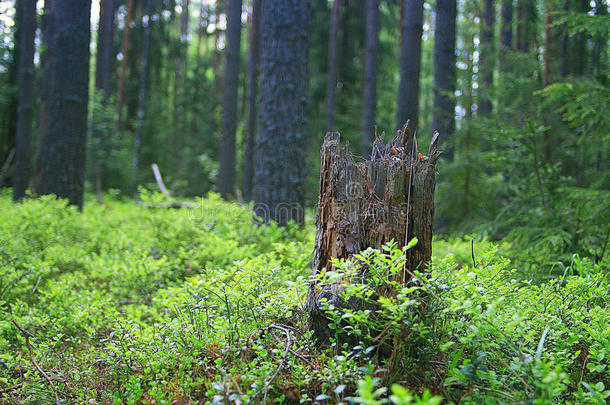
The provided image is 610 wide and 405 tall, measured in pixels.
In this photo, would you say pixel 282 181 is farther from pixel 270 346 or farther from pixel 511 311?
pixel 511 311

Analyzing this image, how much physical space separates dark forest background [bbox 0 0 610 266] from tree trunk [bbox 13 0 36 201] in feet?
0.10

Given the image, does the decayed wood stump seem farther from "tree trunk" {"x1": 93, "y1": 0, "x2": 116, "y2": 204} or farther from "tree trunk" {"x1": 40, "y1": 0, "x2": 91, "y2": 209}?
"tree trunk" {"x1": 93, "y1": 0, "x2": 116, "y2": 204}

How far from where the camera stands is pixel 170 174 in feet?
71.3

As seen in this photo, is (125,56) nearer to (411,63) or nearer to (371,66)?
(371,66)

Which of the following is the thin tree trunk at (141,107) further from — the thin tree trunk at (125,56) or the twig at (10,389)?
the twig at (10,389)

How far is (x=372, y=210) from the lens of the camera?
8.91 ft

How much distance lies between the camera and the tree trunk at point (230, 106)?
13.5 m

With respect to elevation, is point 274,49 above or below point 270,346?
above

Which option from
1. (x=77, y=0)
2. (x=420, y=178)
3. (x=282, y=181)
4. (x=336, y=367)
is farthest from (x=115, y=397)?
(x=77, y=0)

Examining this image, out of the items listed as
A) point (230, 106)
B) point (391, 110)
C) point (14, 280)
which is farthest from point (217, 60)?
point (14, 280)

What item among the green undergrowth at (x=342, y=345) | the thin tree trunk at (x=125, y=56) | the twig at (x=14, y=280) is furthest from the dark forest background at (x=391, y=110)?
the twig at (x=14, y=280)

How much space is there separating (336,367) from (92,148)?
1528 centimetres

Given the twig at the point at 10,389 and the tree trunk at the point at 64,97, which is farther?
the tree trunk at the point at 64,97

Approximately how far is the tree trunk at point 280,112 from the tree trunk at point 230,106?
23.1 feet
